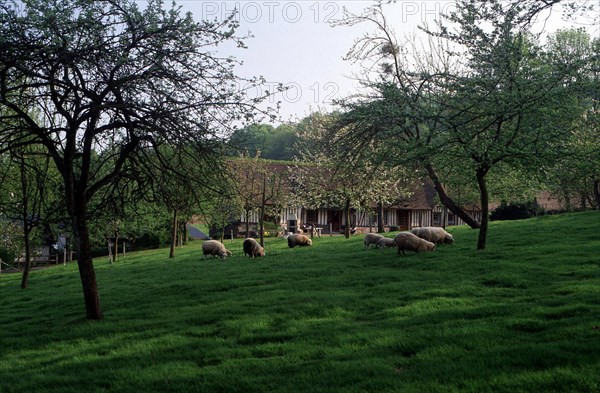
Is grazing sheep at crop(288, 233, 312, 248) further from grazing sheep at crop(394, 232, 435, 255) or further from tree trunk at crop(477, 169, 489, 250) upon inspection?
tree trunk at crop(477, 169, 489, 250)

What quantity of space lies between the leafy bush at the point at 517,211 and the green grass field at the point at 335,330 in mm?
30910

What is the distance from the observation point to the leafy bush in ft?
155

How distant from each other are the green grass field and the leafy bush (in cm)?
3091

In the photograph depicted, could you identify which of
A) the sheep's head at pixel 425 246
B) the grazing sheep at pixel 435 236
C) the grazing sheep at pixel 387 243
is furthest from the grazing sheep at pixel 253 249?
the sheep's head at pixel 425 246

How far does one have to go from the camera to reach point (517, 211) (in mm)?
47719

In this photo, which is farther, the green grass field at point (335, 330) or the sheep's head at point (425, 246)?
the sheep's head at point (425, 246)

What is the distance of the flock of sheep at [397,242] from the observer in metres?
19.3

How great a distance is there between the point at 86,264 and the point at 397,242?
11.2 meters

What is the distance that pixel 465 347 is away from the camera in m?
7.82

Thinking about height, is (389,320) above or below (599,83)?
below

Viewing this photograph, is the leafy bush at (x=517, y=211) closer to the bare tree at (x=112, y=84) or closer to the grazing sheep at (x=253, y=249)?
the grazing sheep at (x=253, y=249)

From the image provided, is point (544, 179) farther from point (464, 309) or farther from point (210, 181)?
point (210, 181)

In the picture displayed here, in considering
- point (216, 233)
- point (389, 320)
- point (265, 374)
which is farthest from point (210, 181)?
point (216, 233)

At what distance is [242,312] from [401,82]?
1673cm
